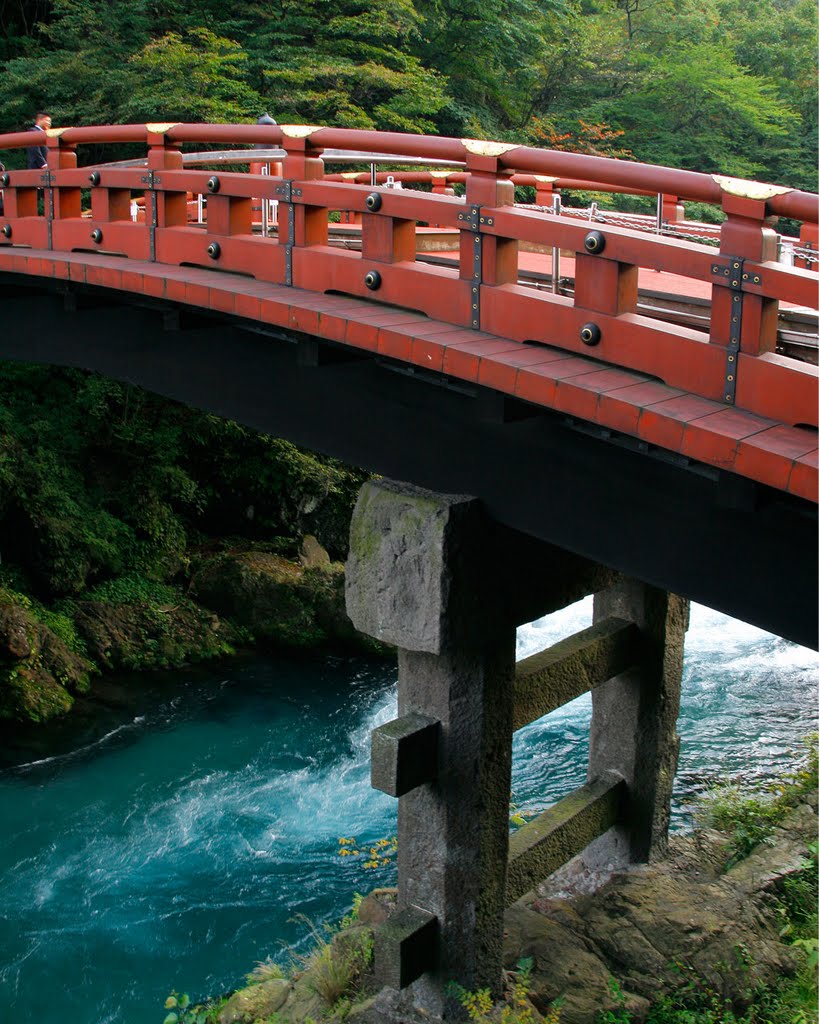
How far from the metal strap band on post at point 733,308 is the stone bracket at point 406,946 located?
11.0 ft

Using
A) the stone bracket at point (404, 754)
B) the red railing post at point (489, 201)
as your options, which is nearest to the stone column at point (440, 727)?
the stone bracket at point (404, 754)

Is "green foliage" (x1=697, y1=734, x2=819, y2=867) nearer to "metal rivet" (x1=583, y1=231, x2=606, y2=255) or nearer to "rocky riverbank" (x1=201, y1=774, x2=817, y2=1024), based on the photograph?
"rocky riverbank" (x1=201, y1=774, x2=817, y2=1024)

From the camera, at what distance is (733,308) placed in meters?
4.02

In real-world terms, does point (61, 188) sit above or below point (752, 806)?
above

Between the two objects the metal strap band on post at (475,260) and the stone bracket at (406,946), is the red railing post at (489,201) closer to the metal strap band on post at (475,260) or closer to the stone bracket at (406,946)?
the metal strap band on post at (475,260)

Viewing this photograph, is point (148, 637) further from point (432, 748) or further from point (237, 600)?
point (432, 748)

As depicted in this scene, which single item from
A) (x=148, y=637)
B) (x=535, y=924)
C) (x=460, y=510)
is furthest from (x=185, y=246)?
(x=148, y=637)

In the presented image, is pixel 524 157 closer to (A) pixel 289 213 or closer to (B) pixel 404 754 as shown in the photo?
(A) pixel 289 213

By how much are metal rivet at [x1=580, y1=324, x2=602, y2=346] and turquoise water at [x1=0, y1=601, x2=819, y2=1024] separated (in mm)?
5874

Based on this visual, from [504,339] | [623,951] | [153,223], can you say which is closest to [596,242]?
[504,339]

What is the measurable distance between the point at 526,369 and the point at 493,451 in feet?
3.03

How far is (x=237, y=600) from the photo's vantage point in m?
14.4

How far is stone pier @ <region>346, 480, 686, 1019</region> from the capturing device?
5539 millimetres

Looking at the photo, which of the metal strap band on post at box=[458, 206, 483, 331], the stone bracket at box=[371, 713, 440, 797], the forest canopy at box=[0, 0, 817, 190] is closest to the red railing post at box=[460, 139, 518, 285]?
the metal strap band on post at box=[458, 206, 483, 331]
